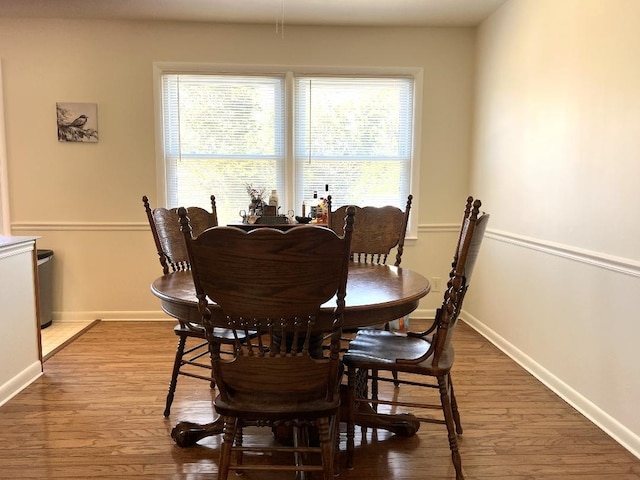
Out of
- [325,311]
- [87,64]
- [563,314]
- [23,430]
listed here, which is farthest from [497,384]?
[87,64]

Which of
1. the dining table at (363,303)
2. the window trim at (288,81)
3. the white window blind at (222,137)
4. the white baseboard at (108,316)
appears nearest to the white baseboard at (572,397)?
the dining table at (363,303)

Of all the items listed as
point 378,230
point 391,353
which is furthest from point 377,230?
point 391,353

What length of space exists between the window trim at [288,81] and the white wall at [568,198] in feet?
1.83

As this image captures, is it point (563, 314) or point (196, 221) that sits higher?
point (196, 221)

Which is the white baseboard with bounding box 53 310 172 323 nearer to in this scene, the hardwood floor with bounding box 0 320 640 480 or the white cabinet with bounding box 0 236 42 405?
the hardwood floor with bounding box 0 320 640 480

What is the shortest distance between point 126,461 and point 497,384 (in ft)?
6.50

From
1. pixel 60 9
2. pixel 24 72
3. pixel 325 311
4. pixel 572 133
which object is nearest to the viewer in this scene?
pixel 325 311

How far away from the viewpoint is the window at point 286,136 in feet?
12.3

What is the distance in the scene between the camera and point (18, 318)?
99.0 inches

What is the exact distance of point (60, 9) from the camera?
3375 mm

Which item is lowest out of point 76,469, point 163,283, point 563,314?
point 76,469

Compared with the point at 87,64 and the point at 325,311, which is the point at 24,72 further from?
the point at 325,311

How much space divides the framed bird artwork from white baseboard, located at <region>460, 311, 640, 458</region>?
3509mm

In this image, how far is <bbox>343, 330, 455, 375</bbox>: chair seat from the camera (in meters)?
1.74
